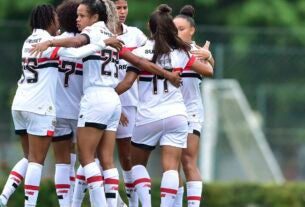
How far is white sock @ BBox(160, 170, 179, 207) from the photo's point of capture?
15117 mm

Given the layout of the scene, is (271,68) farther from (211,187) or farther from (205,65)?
(205,65)

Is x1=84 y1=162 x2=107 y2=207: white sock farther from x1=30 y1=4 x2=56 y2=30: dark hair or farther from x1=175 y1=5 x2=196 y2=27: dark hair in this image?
x1=175 y1=5 x2=196 y2=27: dark hair

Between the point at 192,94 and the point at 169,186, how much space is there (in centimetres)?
139

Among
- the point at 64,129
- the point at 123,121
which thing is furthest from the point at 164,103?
the point at 64,129

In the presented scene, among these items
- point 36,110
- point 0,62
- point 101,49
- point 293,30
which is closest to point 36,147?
point 36,110

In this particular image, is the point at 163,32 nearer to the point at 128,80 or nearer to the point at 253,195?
the point at 128,80

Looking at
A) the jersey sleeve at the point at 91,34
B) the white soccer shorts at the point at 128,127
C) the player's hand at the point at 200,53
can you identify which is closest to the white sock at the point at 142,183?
the white soccer shorts at the point at 128,127

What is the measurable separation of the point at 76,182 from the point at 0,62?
11226mm

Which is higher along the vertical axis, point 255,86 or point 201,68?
point 255,86

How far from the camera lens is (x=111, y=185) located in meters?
14.9

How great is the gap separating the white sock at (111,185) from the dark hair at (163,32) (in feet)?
4.41

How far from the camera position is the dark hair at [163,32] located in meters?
15.0

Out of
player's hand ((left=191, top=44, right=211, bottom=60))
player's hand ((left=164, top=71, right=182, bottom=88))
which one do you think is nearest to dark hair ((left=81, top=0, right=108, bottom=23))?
player's hand ((left=164, top=71, right=182, bottom=88))

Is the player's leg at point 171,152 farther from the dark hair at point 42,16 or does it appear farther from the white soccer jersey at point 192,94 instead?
the dark hair at point 42,16
